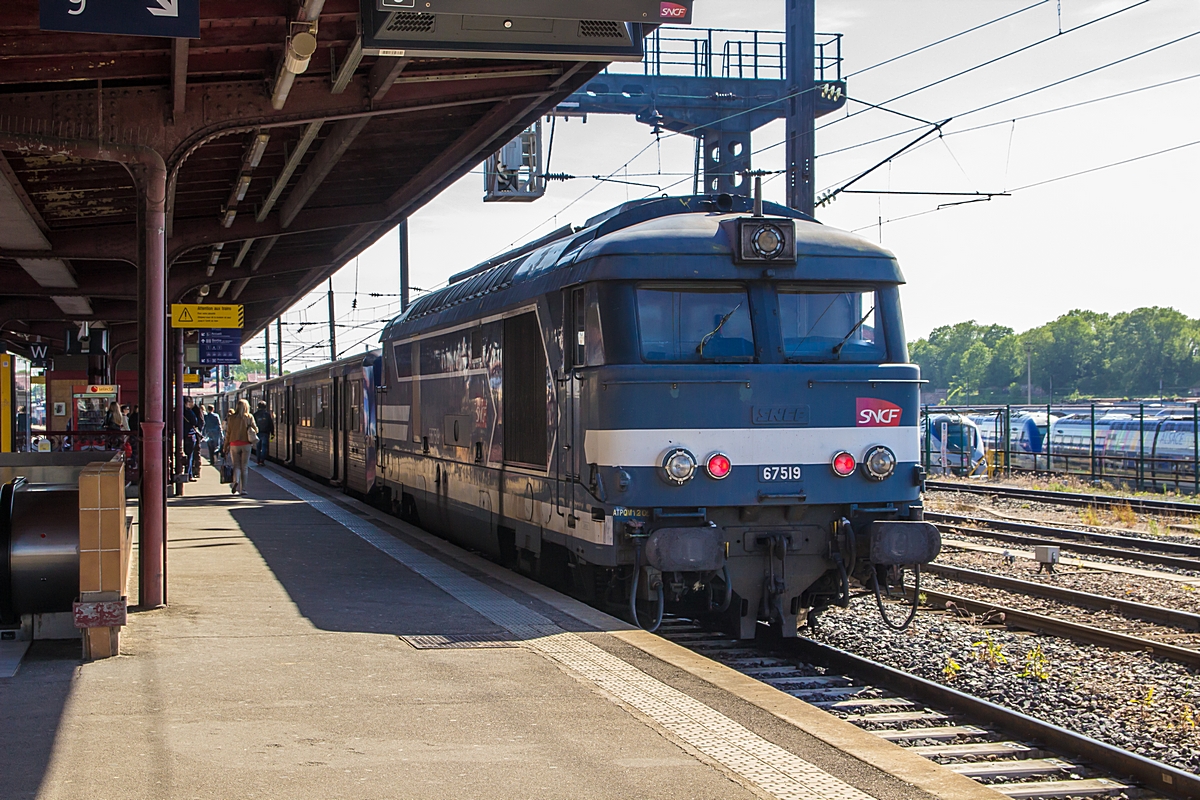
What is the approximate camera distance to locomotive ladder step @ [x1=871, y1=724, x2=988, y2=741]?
23.6 ft

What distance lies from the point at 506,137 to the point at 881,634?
21.3ft

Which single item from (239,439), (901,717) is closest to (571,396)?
(901,717)

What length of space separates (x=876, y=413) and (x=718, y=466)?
4.43 ft

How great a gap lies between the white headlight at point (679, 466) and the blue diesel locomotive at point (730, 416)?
1 cm

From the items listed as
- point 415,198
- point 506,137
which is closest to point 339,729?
point 506,137

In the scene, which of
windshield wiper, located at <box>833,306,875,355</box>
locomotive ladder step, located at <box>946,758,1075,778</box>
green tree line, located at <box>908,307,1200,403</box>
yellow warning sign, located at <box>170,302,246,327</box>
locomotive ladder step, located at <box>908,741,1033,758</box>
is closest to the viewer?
locomotive ladder step, located at <box>946,758,1075,778</box>

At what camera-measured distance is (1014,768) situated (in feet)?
21.4

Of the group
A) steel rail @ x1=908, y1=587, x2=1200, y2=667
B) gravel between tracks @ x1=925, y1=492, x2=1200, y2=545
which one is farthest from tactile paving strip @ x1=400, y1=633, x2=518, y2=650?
gravel between tracks @ x1=925, y1=492, x2=1200, y2=545

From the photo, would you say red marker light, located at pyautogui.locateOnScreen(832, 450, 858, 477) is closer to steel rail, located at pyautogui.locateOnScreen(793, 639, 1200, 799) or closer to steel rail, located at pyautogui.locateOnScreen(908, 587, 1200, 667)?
steel rail, located at pyautogui.locateOnScreen(793, 639, 1200, 799)

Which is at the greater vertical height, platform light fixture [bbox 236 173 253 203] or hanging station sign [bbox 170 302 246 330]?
platform light fixture [bbox 236 173 253 203]

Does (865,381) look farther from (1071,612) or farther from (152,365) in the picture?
(152,365)

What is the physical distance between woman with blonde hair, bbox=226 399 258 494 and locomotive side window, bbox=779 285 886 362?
13744 mm

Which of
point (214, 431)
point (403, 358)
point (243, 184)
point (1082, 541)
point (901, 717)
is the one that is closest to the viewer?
point (901, 717)

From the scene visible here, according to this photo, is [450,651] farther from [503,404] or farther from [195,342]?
[195,342]
